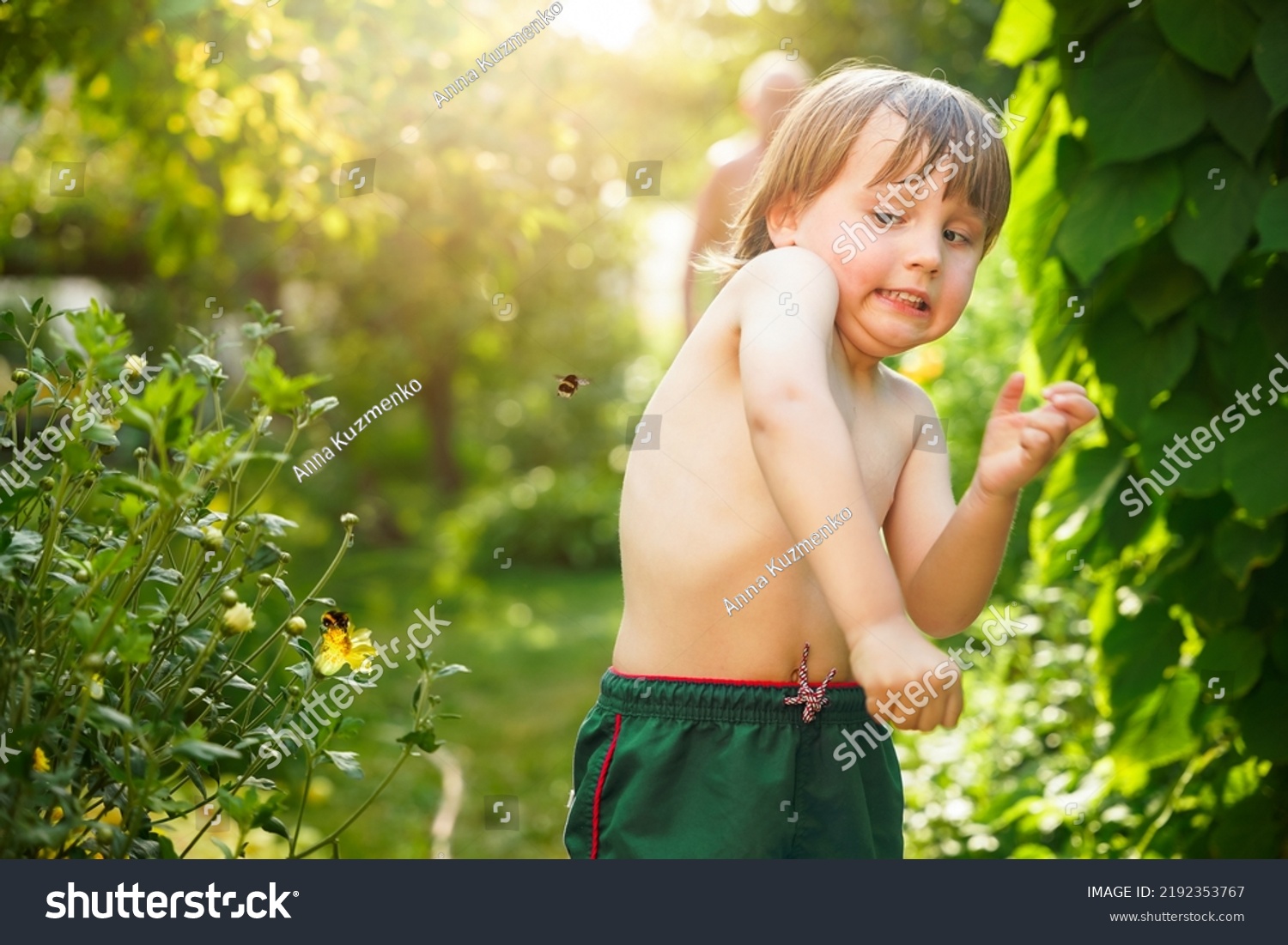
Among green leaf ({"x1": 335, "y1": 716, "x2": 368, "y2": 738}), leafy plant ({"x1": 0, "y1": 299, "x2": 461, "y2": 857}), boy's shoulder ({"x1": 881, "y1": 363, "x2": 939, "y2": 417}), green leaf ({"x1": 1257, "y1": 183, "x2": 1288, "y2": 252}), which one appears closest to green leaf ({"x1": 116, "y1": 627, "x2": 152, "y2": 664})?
leafy plant ({"x1": 0, "y1": 299, "x2": 461, "y2": 857})

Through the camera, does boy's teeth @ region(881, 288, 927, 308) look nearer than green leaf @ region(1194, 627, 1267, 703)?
Yes

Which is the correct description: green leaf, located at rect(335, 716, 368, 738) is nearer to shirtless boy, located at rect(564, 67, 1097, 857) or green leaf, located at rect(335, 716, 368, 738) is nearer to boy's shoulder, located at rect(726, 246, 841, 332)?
shirtless boy, located at rect(564, 67, 1097, 857)

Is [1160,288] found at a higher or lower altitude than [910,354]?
lower

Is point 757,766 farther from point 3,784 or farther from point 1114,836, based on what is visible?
point 1114,836

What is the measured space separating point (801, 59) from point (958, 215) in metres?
4.47

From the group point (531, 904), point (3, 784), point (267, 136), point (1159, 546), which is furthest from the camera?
point (267, 136)

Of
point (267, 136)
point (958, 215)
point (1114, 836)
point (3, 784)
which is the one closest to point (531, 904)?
point (3, 784)

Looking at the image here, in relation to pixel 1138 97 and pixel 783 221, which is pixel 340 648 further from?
pixel 1138 97

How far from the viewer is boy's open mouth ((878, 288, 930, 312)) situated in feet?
4.15

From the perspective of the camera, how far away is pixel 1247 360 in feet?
5.80

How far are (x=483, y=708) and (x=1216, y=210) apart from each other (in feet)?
11.7

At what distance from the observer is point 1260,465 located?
1651 millimetres

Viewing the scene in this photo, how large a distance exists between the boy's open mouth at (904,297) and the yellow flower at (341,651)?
24.8 inches

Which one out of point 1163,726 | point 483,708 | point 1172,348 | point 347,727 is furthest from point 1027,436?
point 483,708
